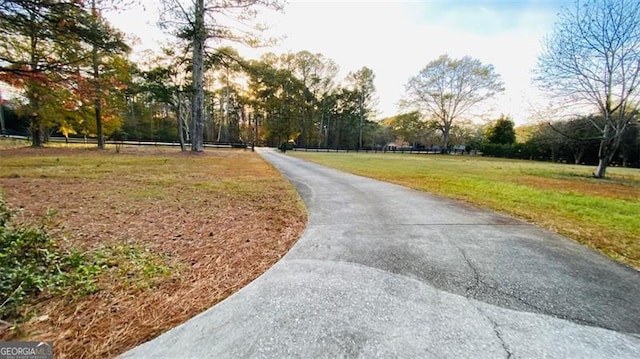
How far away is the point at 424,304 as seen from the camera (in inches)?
80.0

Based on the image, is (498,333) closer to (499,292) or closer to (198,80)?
(499,292)

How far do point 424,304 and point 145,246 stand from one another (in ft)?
9.90

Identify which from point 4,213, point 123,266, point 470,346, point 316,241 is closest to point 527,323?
point 470,346

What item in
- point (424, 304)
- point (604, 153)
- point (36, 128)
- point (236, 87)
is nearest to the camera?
point (424, 304)

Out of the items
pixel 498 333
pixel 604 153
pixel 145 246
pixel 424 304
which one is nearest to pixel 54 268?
pixel 145 246

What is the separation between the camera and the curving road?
157cm

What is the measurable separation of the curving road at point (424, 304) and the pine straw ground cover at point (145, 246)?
27 centimetres

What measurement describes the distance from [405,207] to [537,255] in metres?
2.34

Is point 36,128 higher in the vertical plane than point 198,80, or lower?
lower

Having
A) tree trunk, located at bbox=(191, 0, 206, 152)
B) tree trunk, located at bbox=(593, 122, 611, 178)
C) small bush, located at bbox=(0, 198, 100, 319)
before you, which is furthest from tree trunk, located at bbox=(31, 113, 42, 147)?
tree trunk, located at bbox=(593, 122, 611, 178)

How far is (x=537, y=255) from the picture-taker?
3.10m

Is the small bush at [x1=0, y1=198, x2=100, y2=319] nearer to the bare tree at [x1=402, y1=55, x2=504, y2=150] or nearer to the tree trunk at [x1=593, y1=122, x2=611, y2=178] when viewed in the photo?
the tree trunk at [x1=593, y1=122, x2=611, y2=178]

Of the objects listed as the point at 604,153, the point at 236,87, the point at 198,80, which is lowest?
the point at 604,153

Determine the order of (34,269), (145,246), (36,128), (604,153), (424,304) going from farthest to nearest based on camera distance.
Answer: (36,128) → (604,153) → (145,246) → (34,269) → (424,304)
